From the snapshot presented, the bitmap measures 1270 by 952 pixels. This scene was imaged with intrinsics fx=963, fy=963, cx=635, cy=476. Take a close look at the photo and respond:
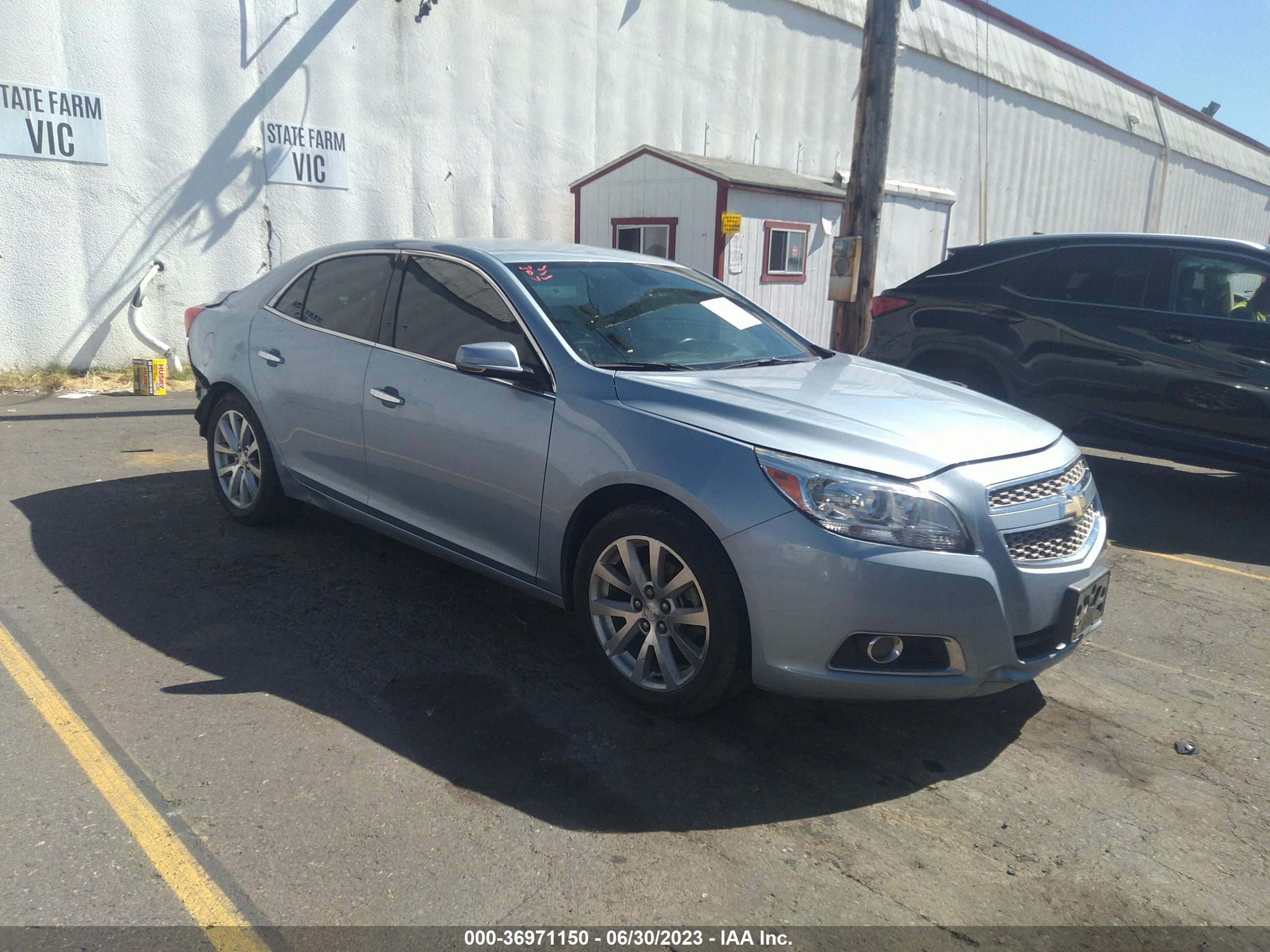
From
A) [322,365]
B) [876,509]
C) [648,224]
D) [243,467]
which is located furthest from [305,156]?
[876,509]

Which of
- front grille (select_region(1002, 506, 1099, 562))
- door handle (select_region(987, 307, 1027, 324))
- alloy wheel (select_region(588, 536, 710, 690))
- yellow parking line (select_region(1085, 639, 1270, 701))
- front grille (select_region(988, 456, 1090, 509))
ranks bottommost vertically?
yellow parking line (select_region(1085, 639, 1270, 701))

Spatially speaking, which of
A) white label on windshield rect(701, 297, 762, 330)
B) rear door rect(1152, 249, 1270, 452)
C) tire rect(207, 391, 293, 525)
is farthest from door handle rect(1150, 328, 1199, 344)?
tire rect(207, 391, 293, 525)

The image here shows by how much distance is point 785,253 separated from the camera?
1334 cm

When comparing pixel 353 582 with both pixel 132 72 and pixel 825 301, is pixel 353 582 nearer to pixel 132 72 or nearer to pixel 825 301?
pixel 132 72

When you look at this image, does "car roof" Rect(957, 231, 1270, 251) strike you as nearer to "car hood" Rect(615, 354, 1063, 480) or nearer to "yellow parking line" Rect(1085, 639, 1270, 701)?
"yellow parking line" Rect(1085, 639, 1270, 701)

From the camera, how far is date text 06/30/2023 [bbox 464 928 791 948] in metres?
2.38

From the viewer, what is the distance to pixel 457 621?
428 centimetres

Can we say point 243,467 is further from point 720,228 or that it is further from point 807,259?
point 807,259

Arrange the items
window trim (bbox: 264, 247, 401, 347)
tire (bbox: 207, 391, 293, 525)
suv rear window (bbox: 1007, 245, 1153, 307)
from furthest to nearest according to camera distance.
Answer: suv rear window (bbox: 1007, 245, 1153, 307)
tire (bbox: 207, 391, 293, 525)
window trim (bbox: 264, 247, 401, 347)

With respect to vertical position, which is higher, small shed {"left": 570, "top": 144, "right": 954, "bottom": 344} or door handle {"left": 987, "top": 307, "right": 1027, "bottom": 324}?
small shed {"left": 570, "top": 144, "right": 954, "bottom": 344}

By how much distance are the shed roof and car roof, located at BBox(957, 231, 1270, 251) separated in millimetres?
5200

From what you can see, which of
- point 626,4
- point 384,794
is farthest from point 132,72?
point 384,794

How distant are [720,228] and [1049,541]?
934 cm

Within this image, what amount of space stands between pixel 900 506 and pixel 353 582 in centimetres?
280
